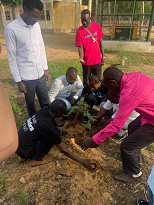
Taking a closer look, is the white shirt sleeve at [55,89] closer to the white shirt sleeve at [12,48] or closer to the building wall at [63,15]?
the white shirt sleeve at [12,48]

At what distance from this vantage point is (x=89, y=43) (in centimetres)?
389

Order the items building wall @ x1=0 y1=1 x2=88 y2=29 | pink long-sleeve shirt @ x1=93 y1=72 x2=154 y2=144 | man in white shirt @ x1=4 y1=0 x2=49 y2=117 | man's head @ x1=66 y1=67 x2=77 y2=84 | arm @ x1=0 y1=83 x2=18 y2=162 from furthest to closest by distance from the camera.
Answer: building wall @ x1=0 y1=1 x2=88 y2=29 < man's head @ x1=66 y1=67 x2=77 y2=84 < man in white shirt @ x1=4 y1=0 x2=49 y2=117 < pink long-sleeve shirt @ x1=93 y1=72 x2=154 y2=144 < arm @ x1=0 y1=83 x2=18 y2=162

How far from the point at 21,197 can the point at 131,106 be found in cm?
170

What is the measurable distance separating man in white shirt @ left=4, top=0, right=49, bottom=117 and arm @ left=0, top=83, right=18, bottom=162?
83.4 inches

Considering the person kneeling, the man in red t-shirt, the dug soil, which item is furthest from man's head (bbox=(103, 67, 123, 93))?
the man in red t-shirt

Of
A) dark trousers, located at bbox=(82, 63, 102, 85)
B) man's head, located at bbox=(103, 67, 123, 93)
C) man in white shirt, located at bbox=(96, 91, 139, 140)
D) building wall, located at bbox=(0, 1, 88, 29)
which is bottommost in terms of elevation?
man in white shirt, located at bbox=(96, 91, 139, 140)

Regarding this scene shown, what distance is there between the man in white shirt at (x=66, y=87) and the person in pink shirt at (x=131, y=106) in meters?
1.47

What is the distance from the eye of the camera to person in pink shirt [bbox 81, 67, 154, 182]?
5.77ft

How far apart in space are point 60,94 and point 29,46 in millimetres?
1288

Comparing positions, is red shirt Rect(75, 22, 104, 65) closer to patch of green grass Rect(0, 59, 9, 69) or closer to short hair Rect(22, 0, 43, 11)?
short hair Rect(22, 0, 43, 11)

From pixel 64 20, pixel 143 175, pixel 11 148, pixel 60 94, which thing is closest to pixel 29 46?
pixel 60 94

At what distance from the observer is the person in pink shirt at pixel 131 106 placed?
1.76 meters

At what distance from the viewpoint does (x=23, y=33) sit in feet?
8.54

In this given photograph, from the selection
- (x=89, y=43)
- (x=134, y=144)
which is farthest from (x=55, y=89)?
(x=134, y=144)
